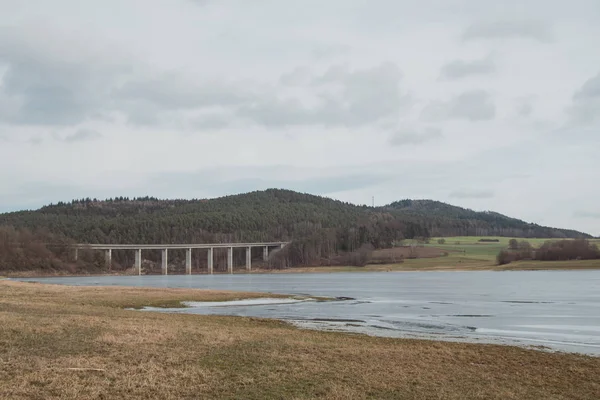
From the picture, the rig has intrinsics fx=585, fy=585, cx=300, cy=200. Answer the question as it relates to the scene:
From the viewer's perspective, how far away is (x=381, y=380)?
17.2 metres

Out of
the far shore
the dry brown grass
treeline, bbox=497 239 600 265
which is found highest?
treeline, bbox=497 239 600 265

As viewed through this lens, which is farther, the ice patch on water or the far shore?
the far shore

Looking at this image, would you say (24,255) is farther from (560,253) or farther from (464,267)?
(560,253)

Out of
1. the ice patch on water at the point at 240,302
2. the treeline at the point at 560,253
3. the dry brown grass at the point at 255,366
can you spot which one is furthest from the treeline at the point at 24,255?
the dry brown grass at the point at 255,366

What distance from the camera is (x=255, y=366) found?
738 inches

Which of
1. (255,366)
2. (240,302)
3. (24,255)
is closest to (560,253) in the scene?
(240,302)

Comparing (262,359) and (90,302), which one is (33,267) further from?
(262,359)

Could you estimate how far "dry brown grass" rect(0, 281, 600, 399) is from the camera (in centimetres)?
1548

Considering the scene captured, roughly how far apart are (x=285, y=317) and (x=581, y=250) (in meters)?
172

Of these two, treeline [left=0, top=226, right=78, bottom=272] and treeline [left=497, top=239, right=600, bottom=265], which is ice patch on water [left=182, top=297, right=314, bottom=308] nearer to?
treeline [left=497, top=239, right=600, bottom=265]

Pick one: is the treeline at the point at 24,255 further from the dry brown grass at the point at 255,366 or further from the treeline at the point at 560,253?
the dry brown grass at the point at 255,366

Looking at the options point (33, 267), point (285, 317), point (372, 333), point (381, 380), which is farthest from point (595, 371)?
point (33, 267)

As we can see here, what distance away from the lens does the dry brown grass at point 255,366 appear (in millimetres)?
15484

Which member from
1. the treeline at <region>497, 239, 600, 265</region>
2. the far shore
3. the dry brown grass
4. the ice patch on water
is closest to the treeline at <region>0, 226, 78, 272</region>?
the far shore
